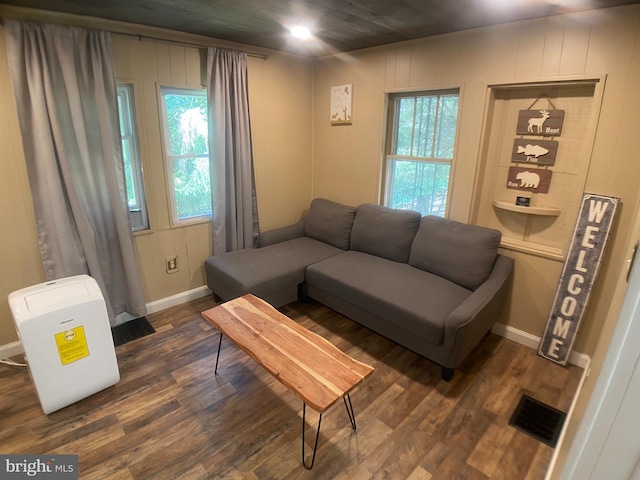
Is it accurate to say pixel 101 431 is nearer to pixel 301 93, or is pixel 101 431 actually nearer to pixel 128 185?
pixel 128 185

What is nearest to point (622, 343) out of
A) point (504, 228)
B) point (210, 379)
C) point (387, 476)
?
point (387, 476)

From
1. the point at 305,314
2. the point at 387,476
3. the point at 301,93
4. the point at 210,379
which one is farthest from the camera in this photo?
the point at 301,93

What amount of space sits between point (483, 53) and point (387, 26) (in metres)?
0.76

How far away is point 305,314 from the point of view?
323 centimetres

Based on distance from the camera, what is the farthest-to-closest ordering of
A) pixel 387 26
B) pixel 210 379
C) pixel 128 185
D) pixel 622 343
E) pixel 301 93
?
pixel 301 93, pixel 128 185, pixel 387 26, pixel 210 379, pixel 622 343

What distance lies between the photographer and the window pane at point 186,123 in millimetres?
2998

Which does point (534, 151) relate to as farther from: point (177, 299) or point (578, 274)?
point (177, 299)

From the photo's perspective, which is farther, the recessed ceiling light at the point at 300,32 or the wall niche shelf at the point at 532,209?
the recessed ceiling light at the point at 300,32

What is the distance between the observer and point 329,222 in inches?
142

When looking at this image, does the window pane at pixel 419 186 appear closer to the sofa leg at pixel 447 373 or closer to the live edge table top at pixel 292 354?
the sofa leg at pixel 447 373

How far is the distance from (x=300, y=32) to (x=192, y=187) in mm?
1670

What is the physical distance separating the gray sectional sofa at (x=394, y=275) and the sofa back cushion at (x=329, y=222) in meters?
0.01

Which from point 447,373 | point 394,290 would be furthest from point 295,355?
point 447,373
